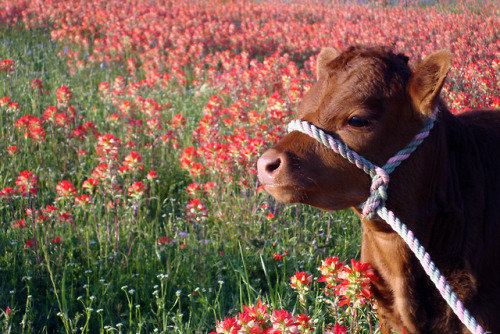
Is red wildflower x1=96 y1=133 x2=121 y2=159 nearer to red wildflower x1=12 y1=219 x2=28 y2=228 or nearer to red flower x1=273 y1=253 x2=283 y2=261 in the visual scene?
red wildflower x1=12 y1=219 x2=28 y2=228

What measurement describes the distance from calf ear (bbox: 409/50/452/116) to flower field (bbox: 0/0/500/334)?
0.67 meters

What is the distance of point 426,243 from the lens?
2.16m

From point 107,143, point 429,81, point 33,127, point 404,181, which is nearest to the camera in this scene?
point 429,81

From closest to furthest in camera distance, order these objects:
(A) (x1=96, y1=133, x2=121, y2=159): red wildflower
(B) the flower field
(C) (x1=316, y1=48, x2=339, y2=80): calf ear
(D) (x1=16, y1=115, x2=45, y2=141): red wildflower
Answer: (C) (x1=316, y1=48, x2=339, y2=80): calf ear → (B) the flower field → (A) (x1=96, y1=133, x2=121, y2=159): red wildflower → (D) (x1=16, y1=115, x2=45, y2=141): red wildflower

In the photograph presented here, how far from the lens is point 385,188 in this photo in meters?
2.05

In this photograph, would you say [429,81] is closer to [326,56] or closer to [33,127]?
[326,56]

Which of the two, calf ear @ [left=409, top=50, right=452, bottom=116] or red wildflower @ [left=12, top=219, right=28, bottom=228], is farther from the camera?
red wildflower @ [left=12, top=219, right=28, bottom=228]

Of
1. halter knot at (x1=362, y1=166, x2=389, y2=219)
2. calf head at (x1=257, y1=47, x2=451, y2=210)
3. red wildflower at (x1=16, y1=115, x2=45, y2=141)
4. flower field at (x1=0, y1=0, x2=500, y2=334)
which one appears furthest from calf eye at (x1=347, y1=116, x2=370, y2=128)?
red wildflower at (x1=16, y1=115, x2=45, y2=141)

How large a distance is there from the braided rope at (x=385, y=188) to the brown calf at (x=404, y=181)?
0.03 m

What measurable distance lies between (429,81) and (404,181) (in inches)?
15.6

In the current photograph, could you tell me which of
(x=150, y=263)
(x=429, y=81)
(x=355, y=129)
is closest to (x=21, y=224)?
(x=150, y=263)

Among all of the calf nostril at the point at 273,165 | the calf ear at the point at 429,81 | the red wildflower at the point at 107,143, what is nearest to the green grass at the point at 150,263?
the red wildflower at the point at 107,143

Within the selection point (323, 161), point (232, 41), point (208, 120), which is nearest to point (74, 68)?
point (232, 41)

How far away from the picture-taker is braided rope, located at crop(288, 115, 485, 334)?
1.97 meters
